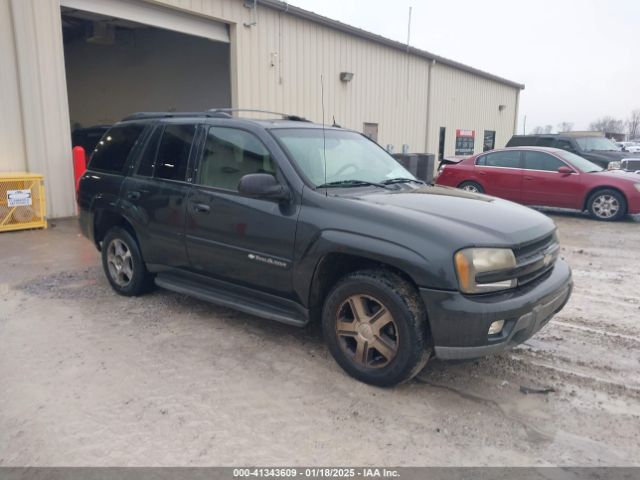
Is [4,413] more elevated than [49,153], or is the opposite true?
[49,153]

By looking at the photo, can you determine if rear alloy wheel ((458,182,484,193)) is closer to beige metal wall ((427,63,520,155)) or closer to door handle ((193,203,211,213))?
beige metal wall ((427,63,520,155))

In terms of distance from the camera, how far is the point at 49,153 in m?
9.33

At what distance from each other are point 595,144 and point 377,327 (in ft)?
55.0

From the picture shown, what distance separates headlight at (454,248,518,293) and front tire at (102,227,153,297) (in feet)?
10.7

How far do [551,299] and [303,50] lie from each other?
11505 millimetres

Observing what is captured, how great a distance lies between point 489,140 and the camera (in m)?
25.5

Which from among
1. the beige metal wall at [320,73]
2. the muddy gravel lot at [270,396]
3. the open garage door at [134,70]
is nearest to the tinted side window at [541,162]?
the beige metal wall at [320,73]

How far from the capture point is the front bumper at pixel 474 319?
3.16m

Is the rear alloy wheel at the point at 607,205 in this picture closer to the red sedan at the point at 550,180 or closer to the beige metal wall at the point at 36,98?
the red sedan at the point at 550,180

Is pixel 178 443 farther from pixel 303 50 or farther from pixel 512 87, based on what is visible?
pixel 512 87

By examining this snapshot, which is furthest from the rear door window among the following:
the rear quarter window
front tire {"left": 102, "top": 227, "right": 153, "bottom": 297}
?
front tire {"left": 102, "top": 227, "right": 153, "bottom": 297}

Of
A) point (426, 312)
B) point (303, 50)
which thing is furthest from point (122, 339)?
point (303, 50)

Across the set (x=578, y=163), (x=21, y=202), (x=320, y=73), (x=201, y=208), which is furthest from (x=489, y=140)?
(x=201, y=208)

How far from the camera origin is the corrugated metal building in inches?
357
